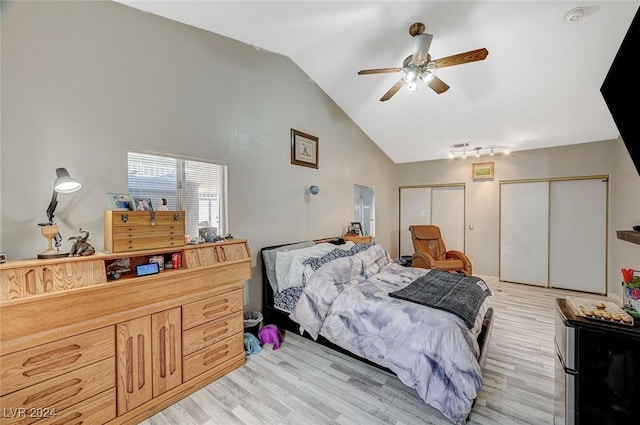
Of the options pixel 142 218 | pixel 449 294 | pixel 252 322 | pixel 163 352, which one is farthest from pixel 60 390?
pixel 449 294

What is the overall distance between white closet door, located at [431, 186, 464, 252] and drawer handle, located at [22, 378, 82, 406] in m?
5.97

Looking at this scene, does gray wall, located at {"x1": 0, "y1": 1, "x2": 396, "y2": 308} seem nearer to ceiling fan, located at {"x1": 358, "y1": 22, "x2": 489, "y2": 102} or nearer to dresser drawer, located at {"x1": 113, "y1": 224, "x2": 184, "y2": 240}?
dresser drawer, located at {"x1": 113, "y1": 224, "x2": 184, "y2": 240}

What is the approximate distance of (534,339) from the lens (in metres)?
2.81

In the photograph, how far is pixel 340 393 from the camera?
2010mm

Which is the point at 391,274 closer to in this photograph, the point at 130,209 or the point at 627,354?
the point at 627,354

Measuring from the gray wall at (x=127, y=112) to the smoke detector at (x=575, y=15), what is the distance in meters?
2.78

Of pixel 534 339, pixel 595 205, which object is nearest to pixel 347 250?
pixel 534 339

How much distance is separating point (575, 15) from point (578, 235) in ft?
12.6

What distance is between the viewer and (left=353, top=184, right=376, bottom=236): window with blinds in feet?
16.2

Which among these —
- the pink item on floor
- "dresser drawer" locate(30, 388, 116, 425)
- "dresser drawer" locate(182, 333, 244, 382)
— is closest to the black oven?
the pink item on floor

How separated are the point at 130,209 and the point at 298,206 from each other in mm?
2043

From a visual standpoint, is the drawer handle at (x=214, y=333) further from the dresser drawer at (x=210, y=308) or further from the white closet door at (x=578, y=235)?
the white closet door at (x=578, y=235)

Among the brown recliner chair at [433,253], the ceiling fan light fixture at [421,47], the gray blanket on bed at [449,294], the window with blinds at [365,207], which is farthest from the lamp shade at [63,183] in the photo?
the brown recliner chair at [433,253]

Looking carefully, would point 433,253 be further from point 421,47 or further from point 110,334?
point 110,334
